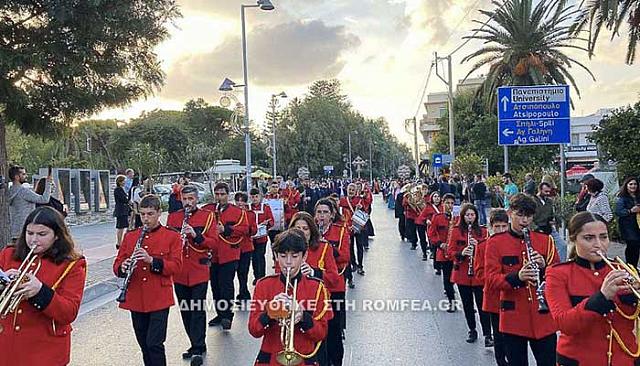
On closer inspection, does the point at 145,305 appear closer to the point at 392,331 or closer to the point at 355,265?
the point at 392,331

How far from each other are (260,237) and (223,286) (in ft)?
9.06

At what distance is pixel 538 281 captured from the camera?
15.8ft

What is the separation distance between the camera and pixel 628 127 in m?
16.7

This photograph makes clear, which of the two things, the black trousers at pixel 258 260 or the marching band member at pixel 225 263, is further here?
the black trousers at pixel 258 260

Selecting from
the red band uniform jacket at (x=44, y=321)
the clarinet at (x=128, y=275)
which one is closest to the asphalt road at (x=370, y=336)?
the clarinet at (x=128, y=275)

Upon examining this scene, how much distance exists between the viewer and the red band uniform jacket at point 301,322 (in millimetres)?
4113

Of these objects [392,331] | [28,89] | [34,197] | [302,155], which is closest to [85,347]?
[392,331]

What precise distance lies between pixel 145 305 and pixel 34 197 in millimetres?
6913

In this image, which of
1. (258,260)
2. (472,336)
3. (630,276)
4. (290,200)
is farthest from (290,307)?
(290,200)

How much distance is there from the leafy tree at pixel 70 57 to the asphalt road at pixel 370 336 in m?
3.89

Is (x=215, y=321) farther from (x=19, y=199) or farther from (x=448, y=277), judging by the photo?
(x=19, y=199)

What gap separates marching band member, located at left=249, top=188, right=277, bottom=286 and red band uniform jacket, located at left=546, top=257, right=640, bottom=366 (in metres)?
7.78

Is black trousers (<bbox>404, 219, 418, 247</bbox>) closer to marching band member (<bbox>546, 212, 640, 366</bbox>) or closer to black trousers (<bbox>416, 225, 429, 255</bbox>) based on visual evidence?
black trousers (<bbox>416, 225, 429, 255</bbox>)

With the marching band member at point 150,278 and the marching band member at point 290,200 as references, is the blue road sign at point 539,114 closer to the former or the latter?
the marching band member at point 290,200
